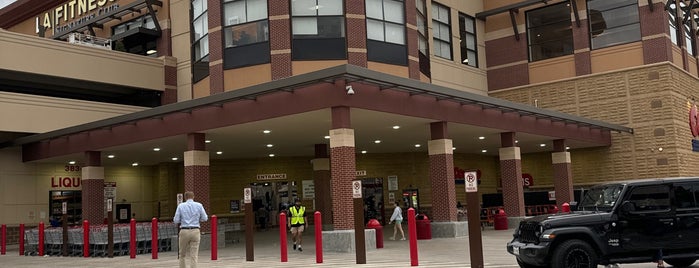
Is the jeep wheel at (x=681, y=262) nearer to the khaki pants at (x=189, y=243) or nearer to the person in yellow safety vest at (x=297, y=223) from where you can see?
the khaki pants at (x=189, y=243)

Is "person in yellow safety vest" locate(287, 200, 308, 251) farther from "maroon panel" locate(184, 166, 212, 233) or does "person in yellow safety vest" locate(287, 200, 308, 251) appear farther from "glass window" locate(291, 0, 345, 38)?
"glass window" locate(291, 0, 345, 38)

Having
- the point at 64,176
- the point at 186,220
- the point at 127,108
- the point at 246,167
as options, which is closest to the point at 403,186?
the point at 246,167

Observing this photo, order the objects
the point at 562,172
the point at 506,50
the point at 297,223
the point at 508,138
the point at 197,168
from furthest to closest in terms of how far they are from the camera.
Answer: the point at 506,50
the point at 562,172
the point at 508,138
the point at 197,168
the point at 297,223

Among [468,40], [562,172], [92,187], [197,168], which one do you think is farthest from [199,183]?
[468,40]

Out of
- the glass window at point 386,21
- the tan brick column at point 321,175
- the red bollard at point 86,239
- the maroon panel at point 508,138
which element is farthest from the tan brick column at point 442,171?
the red bollard at point 86,239

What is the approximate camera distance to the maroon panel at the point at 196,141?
22984 mm

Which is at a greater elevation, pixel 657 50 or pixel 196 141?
pixel 657 50

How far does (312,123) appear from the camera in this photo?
22.9 metres

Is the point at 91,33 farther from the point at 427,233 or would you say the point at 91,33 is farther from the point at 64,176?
the point at 427,233

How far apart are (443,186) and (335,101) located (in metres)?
6.88

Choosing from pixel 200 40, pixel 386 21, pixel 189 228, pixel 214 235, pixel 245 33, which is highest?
pixel 200 40

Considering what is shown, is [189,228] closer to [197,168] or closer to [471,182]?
[471,182]

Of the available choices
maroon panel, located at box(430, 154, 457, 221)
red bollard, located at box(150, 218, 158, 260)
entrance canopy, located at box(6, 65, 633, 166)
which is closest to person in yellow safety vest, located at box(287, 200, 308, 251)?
entrance canopy, located at box(6, 65, 633, 166)

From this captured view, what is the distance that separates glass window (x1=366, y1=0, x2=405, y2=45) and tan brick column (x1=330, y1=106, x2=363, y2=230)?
33.5 feet
